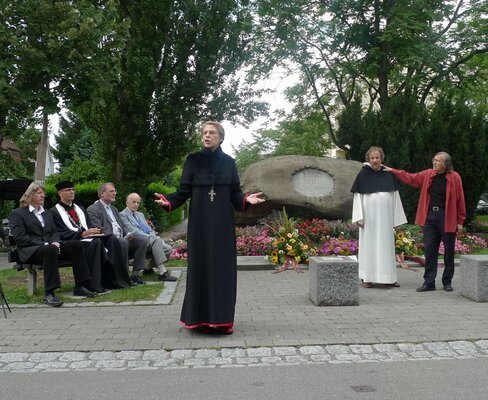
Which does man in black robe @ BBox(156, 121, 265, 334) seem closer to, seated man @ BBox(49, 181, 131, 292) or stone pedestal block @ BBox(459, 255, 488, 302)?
seated man @ BBox(49, 181, 131, 292)

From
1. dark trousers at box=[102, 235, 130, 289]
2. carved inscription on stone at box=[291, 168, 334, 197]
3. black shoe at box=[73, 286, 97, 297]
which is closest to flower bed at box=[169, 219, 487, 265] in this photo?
carved inscription on stone at box=[291, 168, 334, 197]

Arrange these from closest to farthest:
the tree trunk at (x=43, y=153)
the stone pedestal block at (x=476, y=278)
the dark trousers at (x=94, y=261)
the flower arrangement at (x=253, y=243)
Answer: the stone pedestal block at (x=476, y=278) → the dark trousers at (x=94, y=261) → the tree trunk at (x=43, y=153) → the flower arrangement at (x=253, y=243)

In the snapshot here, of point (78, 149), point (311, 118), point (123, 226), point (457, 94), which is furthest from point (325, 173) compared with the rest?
point (78, 149)

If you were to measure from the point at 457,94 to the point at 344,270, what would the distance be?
14093mm

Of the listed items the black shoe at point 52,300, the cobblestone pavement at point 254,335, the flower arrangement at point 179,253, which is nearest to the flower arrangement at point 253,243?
the flower arrangement at point 179,253

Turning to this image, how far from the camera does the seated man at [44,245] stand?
7.16m

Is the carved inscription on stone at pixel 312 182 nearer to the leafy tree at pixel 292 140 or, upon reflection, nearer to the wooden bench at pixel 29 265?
the wooden bench at pixel 29 265

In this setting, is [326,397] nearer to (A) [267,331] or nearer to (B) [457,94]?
(A) [267,331]

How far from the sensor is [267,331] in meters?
5.86

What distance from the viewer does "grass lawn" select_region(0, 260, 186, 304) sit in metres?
7.46

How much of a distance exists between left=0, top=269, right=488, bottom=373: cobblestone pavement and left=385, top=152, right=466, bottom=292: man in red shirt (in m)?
0.58

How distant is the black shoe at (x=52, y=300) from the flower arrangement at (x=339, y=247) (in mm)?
5732

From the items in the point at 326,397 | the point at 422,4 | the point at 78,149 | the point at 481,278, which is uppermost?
the point at 422,4

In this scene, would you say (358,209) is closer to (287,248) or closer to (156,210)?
(287,248)
